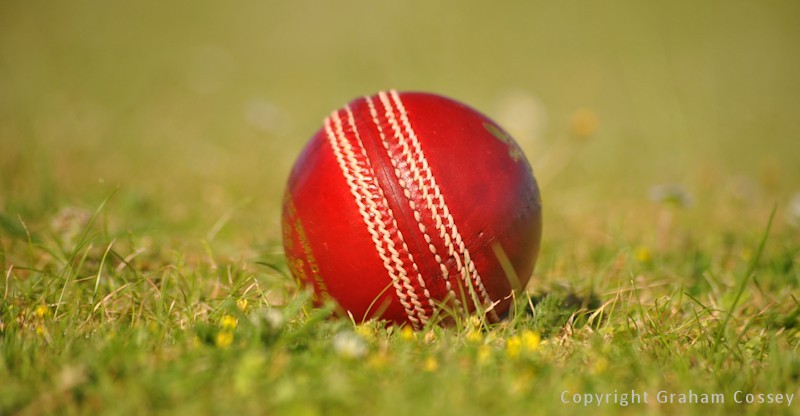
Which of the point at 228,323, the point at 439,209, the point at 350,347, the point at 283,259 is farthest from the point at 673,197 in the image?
the point at 228,323

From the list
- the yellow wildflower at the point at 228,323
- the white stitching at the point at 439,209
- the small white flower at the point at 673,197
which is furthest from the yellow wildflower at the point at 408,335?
the small white flower at the point at 673,197

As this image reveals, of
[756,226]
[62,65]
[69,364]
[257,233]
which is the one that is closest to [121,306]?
[69,364]

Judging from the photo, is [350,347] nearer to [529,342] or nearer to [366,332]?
[366,332]

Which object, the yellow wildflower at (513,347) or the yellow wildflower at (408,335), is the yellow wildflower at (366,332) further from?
the yellow wildflower at (513,347)

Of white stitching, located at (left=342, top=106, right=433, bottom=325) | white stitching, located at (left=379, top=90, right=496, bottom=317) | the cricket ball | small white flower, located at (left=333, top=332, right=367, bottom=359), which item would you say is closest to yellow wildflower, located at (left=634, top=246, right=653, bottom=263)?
the cricket ball

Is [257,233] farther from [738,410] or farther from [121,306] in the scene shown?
[738,410]

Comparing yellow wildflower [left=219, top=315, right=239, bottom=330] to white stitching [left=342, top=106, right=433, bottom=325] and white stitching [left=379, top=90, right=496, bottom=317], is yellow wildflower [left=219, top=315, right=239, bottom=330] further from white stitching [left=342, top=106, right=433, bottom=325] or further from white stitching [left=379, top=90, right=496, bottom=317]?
white stitching [left=379, top=90, right=496, bottom=317]
